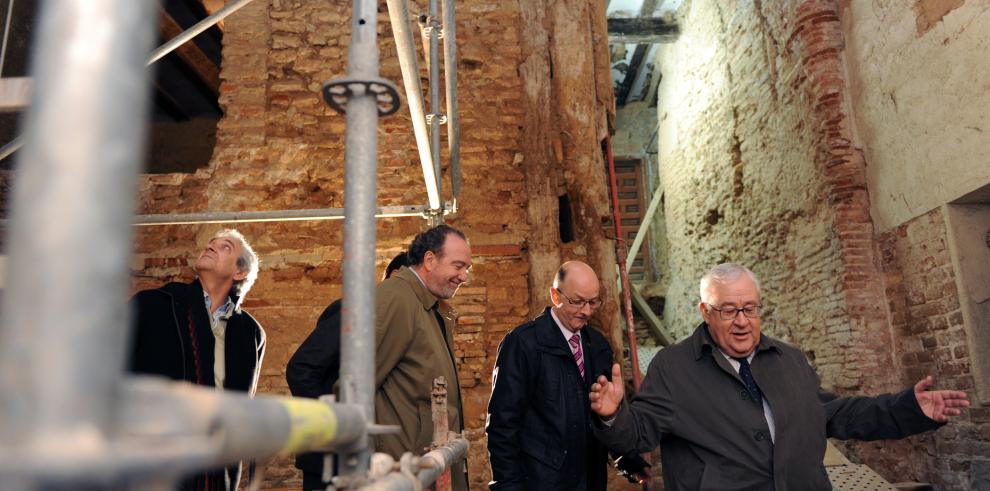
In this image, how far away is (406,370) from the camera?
2730 millimetres

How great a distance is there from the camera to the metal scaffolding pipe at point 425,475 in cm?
120

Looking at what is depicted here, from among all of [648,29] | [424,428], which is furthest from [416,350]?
[648,29]

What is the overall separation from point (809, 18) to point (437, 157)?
15.1 feet

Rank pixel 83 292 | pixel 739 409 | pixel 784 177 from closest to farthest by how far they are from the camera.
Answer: pixel 83 292, pixel 739 409, pixel 784 177

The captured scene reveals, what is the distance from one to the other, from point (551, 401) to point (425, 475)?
1565 mm

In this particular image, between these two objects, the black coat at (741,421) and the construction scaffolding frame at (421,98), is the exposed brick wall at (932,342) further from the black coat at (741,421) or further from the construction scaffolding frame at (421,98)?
the construction scaffolding frame at (421,98)

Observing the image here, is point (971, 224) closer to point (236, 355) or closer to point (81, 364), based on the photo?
point (236, 355)

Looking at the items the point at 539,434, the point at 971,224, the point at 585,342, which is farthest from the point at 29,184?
the point at 971,224

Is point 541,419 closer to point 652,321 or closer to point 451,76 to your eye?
point 451,76

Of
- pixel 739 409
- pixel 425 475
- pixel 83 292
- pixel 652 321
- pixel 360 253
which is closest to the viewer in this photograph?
pixel 83 292

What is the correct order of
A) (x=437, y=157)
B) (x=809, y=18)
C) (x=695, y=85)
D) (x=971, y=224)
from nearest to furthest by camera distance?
1. (x=437, y=157)
2. (x=971, y=224)
3. (x=809, y=18)
4. (x=695, y=85)

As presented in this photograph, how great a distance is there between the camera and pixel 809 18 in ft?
21.1

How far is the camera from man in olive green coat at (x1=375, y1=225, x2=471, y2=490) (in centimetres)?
266

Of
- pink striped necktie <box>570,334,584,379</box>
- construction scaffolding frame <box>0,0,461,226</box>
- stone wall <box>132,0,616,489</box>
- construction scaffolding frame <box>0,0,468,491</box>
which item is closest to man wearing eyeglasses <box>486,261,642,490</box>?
pink striped necktie <box>570,334,584,379</box>
